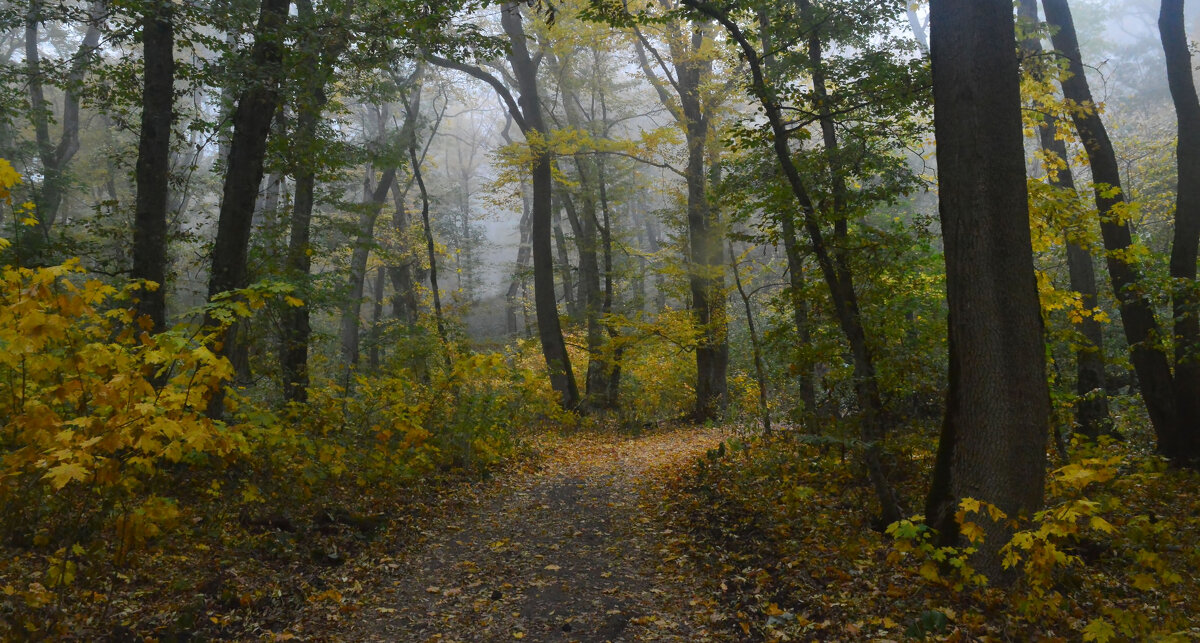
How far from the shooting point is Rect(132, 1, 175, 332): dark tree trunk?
7.38 m

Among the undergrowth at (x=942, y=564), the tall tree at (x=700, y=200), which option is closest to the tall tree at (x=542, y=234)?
the tall tree at (x=700, y=200)

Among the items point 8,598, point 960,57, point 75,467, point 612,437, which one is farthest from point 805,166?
point 612,437

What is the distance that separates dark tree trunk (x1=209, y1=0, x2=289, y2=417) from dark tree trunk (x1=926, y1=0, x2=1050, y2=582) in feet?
22.1

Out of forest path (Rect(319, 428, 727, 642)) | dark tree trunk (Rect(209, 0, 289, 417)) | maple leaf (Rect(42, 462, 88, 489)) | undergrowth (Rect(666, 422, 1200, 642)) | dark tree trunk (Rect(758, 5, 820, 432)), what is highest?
dark tree trunk (Rect(209, 0, 289, 417))

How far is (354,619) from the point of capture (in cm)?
474

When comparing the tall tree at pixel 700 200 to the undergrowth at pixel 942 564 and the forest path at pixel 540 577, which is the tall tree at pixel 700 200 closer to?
the forest path at pixel 540 577

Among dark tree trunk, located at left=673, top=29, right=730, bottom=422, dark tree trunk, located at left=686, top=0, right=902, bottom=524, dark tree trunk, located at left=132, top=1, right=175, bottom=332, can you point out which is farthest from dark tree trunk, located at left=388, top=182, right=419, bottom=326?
dark tree trunk, located at left=686, top=0, right=902, bottom=524

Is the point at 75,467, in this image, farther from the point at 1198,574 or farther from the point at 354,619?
the point at 1198,574

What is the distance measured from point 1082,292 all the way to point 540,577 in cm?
820

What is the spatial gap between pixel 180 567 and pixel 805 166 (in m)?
6.40

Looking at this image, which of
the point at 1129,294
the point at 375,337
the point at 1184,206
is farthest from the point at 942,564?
the point at 375,337

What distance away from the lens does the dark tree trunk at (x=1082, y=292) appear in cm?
800

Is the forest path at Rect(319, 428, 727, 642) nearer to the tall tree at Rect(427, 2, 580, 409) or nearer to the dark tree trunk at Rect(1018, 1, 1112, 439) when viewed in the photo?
the dark tree trunk at Rect(1018, 1, 1112, 439)

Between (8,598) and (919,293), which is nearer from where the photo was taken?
(8,598)
